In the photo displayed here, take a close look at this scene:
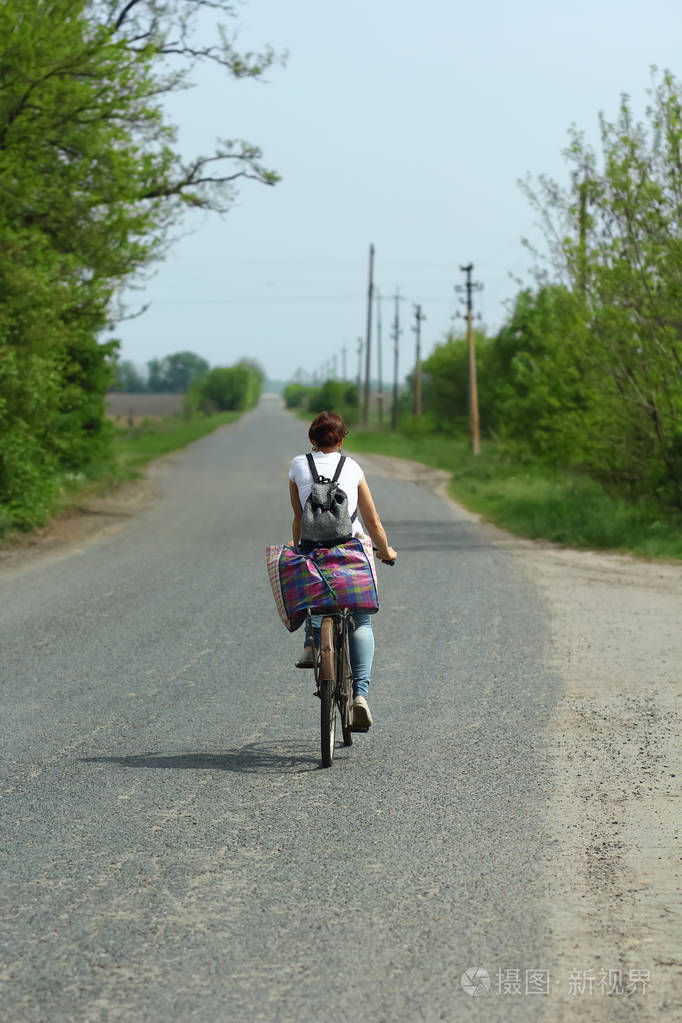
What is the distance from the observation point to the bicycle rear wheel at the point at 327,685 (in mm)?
6207

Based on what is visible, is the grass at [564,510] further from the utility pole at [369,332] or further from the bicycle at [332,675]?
the utility pole at [369,332]

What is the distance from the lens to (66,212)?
1939 cm

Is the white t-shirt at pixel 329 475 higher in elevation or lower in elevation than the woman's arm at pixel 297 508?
higher

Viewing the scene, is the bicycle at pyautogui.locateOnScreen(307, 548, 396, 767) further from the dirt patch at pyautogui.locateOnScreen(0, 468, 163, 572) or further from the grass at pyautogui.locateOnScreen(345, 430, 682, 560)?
the grass at pyautogui.locateOnScreen(345, 430, 682, 560)

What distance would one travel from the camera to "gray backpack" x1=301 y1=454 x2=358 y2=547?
21.1 ft

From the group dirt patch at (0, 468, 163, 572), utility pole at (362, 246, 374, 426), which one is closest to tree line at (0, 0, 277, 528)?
dirt patch at (0, 468, 163, 572)

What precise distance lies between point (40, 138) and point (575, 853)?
51.1 ft

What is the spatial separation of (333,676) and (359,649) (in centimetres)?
42

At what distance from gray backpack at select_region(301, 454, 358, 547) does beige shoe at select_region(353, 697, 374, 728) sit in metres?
0.85

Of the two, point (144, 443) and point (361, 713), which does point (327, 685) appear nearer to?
point (361, 713)

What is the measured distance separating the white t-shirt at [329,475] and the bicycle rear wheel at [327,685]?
0.59 metres

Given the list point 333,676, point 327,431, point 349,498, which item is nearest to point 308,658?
point 333,676

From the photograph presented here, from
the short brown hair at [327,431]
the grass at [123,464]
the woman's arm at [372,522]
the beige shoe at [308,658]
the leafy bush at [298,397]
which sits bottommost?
the grass at [123,464]

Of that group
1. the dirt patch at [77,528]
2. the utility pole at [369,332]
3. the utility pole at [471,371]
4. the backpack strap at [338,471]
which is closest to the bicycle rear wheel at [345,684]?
the backpack strap at [338,471]
